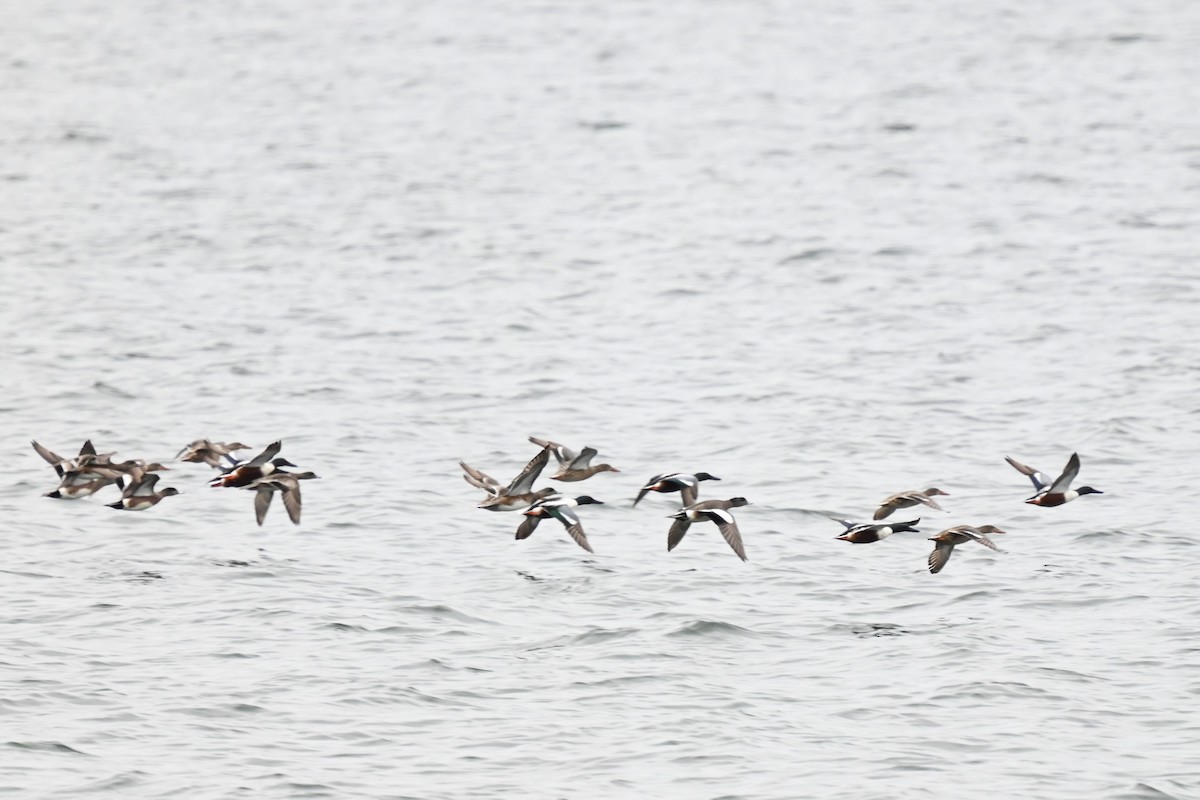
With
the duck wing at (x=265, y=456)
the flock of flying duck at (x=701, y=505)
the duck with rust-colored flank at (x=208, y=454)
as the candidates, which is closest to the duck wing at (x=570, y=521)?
the flock of flying duck at (x=701, y=505)

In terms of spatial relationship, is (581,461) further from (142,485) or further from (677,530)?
(142,485)

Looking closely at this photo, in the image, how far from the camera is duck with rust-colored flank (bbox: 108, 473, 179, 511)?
64.8 feet

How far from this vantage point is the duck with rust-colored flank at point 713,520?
17.5 m

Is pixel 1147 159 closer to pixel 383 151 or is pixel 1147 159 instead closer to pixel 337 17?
pixel 383 151

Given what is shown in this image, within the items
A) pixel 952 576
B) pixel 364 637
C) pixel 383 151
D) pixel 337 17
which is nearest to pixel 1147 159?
pixel 383 151

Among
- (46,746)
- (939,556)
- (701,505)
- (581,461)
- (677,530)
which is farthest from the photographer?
(581,461)

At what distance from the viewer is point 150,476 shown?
19.8 metres

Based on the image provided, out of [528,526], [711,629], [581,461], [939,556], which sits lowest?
[711,629]

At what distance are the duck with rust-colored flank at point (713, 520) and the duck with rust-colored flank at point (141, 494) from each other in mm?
5671

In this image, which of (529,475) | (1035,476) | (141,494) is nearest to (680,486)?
(529,475)

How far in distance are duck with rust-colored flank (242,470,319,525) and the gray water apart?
701 mm

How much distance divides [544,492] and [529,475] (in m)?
0.77

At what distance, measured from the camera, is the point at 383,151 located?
153 feet

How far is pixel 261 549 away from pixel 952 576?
284 inches
